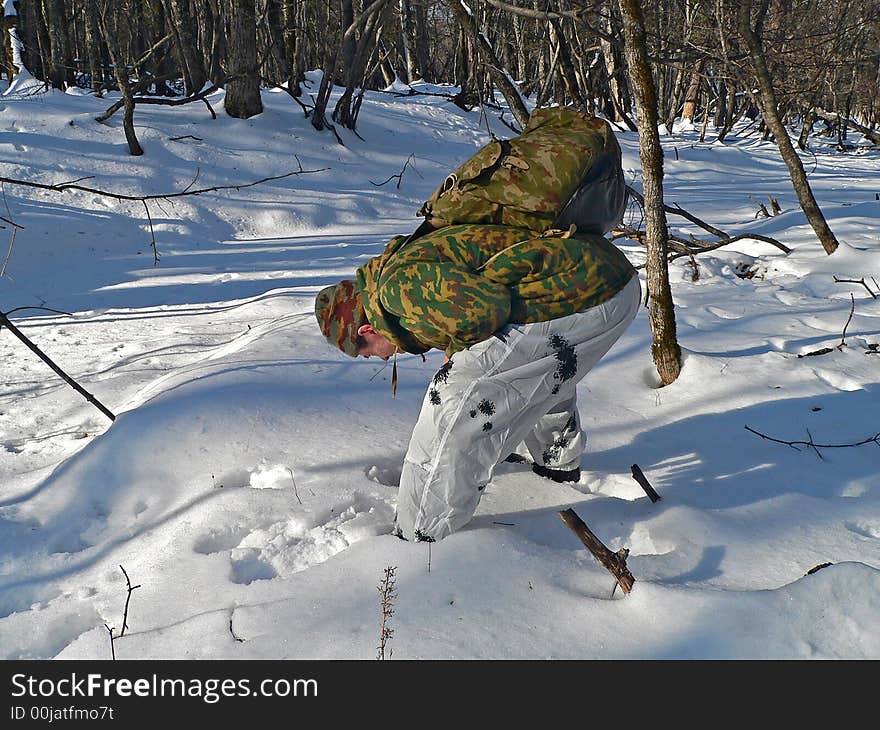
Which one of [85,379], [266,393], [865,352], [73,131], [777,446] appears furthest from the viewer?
[73,131]

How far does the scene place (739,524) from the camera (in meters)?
2.13

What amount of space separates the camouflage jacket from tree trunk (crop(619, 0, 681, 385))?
3.71 ft

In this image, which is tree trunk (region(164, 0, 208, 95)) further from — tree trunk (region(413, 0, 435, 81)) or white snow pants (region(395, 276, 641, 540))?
tree trunk (region(413, 0, 435, 81))

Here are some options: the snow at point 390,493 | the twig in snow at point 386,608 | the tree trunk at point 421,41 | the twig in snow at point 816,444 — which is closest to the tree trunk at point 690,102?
the tree trunk at point 421,41

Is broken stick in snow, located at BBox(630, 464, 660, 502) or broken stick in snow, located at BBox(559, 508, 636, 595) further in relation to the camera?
broken stick in snow, located at BBox(630, 464, 660, 502)

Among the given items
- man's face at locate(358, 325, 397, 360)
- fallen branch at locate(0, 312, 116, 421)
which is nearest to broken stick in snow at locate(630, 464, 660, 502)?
man's face at locate(358, 325, 397, 360)

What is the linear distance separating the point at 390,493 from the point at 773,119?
4195mm

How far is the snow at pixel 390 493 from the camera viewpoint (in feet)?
5.37

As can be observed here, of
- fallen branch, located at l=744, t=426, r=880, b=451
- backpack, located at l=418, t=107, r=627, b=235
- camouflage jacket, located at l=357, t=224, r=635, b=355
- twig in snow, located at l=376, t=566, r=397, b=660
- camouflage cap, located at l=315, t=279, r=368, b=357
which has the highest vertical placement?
backpack, located at l=418, t=107, r=627, b=235

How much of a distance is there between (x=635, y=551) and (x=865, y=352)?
6.87 ft

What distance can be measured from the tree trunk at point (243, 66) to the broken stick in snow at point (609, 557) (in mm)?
8035

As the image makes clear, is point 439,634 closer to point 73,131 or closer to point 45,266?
point 45,266

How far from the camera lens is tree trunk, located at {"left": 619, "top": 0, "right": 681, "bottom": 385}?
9.40ft
